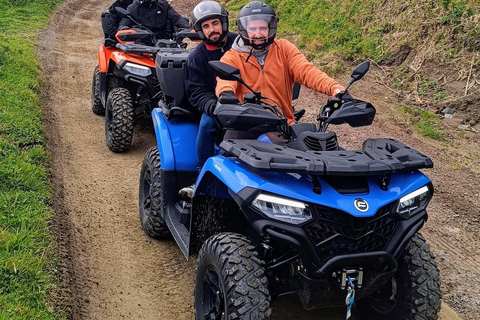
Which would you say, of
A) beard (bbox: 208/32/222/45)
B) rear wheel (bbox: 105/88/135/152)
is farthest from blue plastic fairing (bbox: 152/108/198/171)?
rear wheel (bbox: 105/88/135/152)

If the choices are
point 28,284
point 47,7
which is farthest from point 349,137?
point 47,7

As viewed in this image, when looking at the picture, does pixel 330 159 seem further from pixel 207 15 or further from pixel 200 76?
pixel 207 15

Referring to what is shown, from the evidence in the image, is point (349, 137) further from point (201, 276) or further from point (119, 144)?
point (201, 276)

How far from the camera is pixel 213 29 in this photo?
14.8 ft

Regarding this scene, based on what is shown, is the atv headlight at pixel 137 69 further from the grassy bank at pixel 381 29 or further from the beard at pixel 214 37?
the grassy bank at pixel 381 29

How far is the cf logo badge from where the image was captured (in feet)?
8.55

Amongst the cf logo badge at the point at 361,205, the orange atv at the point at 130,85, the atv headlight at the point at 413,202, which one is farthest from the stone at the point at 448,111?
the cf logo badge at the point at 361,205

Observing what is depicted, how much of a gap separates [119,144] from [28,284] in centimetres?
316

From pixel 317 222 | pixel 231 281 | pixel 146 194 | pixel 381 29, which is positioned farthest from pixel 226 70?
pixel 381 29

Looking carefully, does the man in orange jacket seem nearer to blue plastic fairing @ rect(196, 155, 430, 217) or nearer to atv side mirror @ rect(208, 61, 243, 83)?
atv side mirror @ rect(208, 61, 243, 83)

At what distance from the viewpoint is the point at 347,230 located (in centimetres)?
267

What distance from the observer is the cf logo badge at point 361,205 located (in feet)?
8.55

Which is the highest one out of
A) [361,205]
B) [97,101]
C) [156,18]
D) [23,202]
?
[361,205]

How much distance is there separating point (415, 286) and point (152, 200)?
2.30 metres
